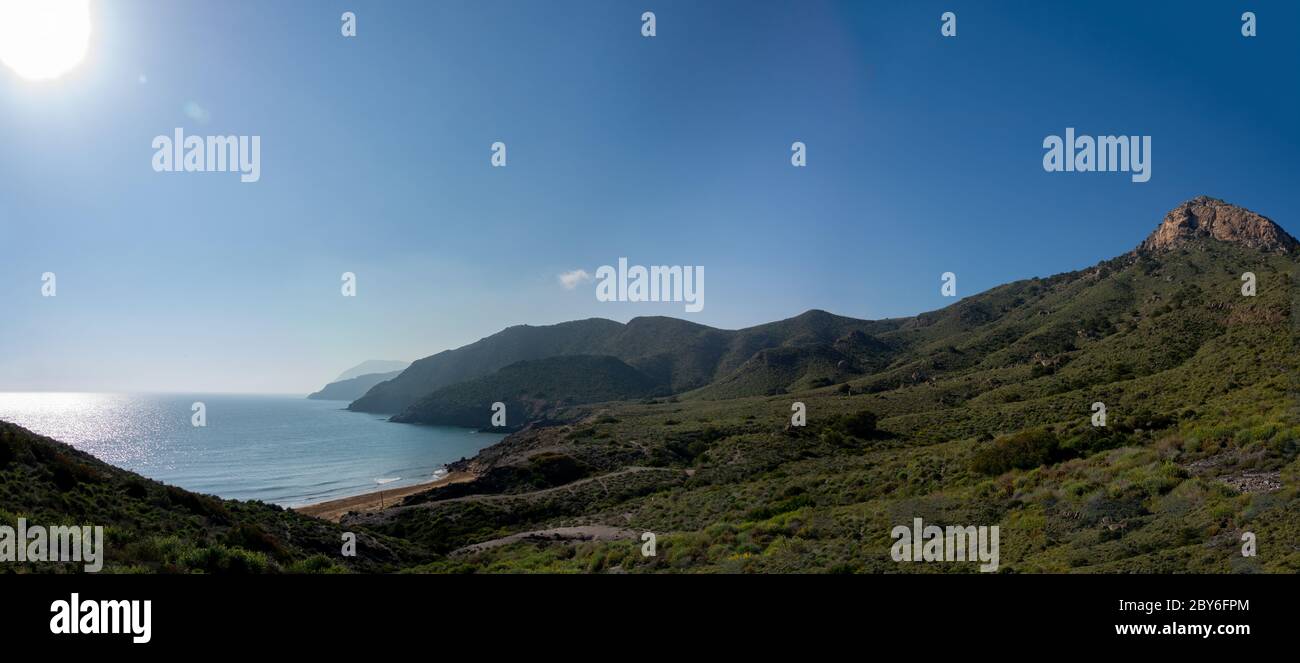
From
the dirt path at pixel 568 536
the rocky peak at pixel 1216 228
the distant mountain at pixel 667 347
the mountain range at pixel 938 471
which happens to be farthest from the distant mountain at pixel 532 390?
the rocky peak at pixel 1216 228

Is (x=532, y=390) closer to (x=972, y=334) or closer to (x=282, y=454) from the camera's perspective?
(x=282, y=454)

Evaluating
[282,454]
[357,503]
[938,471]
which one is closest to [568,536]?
[938,471]

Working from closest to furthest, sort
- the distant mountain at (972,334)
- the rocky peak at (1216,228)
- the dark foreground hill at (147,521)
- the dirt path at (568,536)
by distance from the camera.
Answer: the dark foreground hill at (147,521)
the dirt path at (568,536)
the distant mountain at (972,334)
the rocky peak at (1216,228)

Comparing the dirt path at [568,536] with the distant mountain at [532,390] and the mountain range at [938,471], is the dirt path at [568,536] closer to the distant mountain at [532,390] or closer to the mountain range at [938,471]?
the mountain range at [938,471]

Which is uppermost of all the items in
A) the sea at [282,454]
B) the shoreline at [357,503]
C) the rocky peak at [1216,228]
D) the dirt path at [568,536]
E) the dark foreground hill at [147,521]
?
the rocky peak at [1216,228]

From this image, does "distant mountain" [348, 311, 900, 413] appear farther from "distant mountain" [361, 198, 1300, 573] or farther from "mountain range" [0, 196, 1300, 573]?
"mountain range" [0, 196, 1300, 573]
